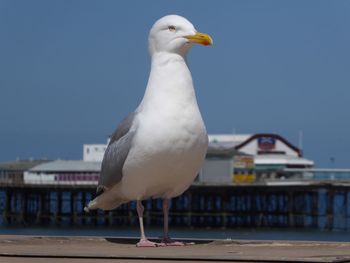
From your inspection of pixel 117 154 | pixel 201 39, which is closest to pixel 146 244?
pixel 117 154

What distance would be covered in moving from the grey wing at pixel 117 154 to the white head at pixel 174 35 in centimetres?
61

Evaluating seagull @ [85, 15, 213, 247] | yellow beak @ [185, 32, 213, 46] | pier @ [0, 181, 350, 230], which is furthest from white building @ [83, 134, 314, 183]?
yellow beak @ [185, 32, 213, 46]

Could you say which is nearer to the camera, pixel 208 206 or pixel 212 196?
pixel 212 196

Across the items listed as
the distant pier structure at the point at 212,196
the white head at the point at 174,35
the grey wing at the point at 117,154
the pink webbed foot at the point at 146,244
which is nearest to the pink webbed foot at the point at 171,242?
the pink webbed foot at the point at 146,244

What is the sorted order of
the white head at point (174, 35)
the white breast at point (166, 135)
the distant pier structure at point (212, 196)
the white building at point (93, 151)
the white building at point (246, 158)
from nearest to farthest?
the white breast at point (166, 135) < the white head at point (174, 35) < the distant pier structure at point (212, 196) < the white building at point (246, 158) < the white building at point (93, 151)

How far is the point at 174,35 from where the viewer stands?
848 cm

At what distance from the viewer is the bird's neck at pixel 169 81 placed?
27.2 feet

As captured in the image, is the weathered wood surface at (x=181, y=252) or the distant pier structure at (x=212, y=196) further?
the distant pier structure at (x=212, y=196)

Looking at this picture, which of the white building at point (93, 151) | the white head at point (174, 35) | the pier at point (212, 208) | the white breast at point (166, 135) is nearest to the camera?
the white breast at point (166, 135)

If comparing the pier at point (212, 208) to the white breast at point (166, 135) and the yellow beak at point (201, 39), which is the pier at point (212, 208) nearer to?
the white breast at point (166, 135)

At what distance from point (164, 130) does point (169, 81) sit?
413 mm

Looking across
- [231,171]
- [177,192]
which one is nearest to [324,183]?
[231,171]

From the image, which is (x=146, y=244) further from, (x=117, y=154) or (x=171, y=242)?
(x=117, y=154)

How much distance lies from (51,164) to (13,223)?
13.7 meters
